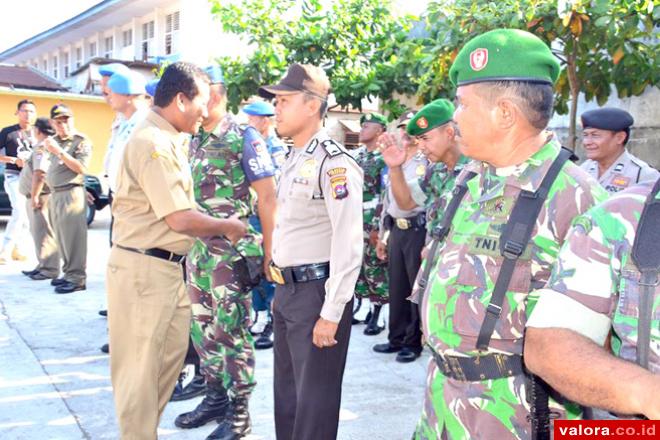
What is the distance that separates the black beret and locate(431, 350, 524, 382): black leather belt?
3282 mm

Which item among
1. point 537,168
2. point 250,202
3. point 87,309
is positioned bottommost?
point 87,309

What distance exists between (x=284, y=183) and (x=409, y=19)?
8.46 m

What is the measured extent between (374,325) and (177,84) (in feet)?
10.9

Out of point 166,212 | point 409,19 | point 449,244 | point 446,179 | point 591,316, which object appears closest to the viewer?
point 591,316

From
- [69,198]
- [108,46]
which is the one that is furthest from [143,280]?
[108,46]

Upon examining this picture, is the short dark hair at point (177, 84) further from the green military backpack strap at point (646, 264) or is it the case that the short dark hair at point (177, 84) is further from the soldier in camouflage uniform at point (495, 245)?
the green military backpack strap at point (646, 264)

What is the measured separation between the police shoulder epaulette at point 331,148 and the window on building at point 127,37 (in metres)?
24.5

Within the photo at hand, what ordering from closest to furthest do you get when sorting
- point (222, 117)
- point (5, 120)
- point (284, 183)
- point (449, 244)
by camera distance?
point (449, 244)
point (284, 183)
point (222, 117)
point (5, 120)

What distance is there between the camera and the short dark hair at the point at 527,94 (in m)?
1.76

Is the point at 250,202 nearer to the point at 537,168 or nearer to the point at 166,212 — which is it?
the point at 166,212

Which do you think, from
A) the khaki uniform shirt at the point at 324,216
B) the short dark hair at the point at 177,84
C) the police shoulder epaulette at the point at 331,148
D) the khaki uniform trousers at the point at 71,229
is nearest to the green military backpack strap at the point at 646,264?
the khaki uniform shirt at the point at 324,216

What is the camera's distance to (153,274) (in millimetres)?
2902

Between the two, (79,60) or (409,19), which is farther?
(79,60)

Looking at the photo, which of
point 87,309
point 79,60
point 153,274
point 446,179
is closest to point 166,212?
point 153,274
